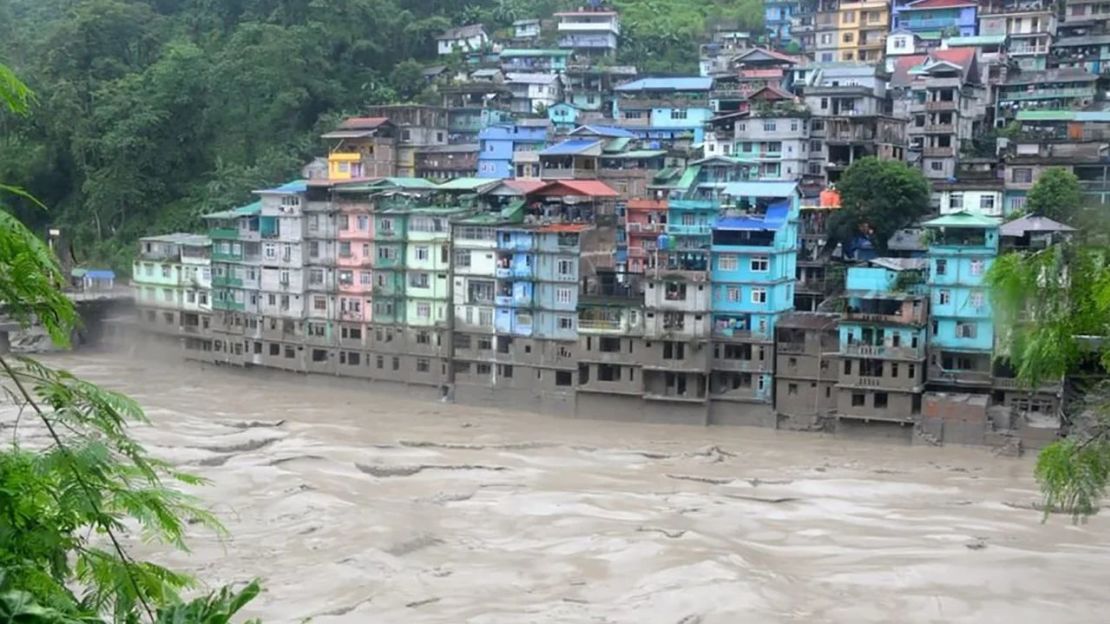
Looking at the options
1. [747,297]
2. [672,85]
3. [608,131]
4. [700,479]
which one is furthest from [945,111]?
[700,479]

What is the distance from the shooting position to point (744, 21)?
178 feet

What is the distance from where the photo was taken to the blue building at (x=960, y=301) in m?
25.4

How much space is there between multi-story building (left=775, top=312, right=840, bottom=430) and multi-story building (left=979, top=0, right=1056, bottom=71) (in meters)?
20.6

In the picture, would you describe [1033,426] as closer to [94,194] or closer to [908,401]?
[908,401]

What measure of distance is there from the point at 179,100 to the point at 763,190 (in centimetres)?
2298

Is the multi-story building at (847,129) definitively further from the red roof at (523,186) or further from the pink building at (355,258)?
the pink building at (355,258)

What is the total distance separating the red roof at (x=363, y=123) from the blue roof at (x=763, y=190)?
1474cm

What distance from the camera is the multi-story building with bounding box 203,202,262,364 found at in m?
33.3

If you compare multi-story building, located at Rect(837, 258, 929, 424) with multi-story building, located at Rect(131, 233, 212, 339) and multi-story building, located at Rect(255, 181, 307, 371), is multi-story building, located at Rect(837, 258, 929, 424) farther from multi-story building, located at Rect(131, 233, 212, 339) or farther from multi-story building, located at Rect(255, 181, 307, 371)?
multi-story building, located at Rect(131, 233, 212, 339)

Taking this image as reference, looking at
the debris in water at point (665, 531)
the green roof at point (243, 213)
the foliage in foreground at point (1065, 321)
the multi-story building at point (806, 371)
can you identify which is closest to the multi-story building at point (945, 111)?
the multi-story building at point (806, 371)

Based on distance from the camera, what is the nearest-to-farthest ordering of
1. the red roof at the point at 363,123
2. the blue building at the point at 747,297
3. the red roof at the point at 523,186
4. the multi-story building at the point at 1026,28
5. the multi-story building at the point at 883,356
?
the multi-story building at the point at 883,356, the blue building at the point at 747,297, the red roof at the point at 523,186, the red roof at the point at 363,123, the multi-story building at the point at 1026,28

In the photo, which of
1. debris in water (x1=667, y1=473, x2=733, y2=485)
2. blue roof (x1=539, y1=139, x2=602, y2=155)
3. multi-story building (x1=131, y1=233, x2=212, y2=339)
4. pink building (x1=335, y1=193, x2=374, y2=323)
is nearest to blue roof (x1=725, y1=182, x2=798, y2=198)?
blue roof (x1=539, y1=139, x2=602, y2=155)

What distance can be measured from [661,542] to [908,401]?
946cm

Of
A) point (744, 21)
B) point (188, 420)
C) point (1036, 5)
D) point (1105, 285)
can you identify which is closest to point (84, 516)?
point (1105, 285)
